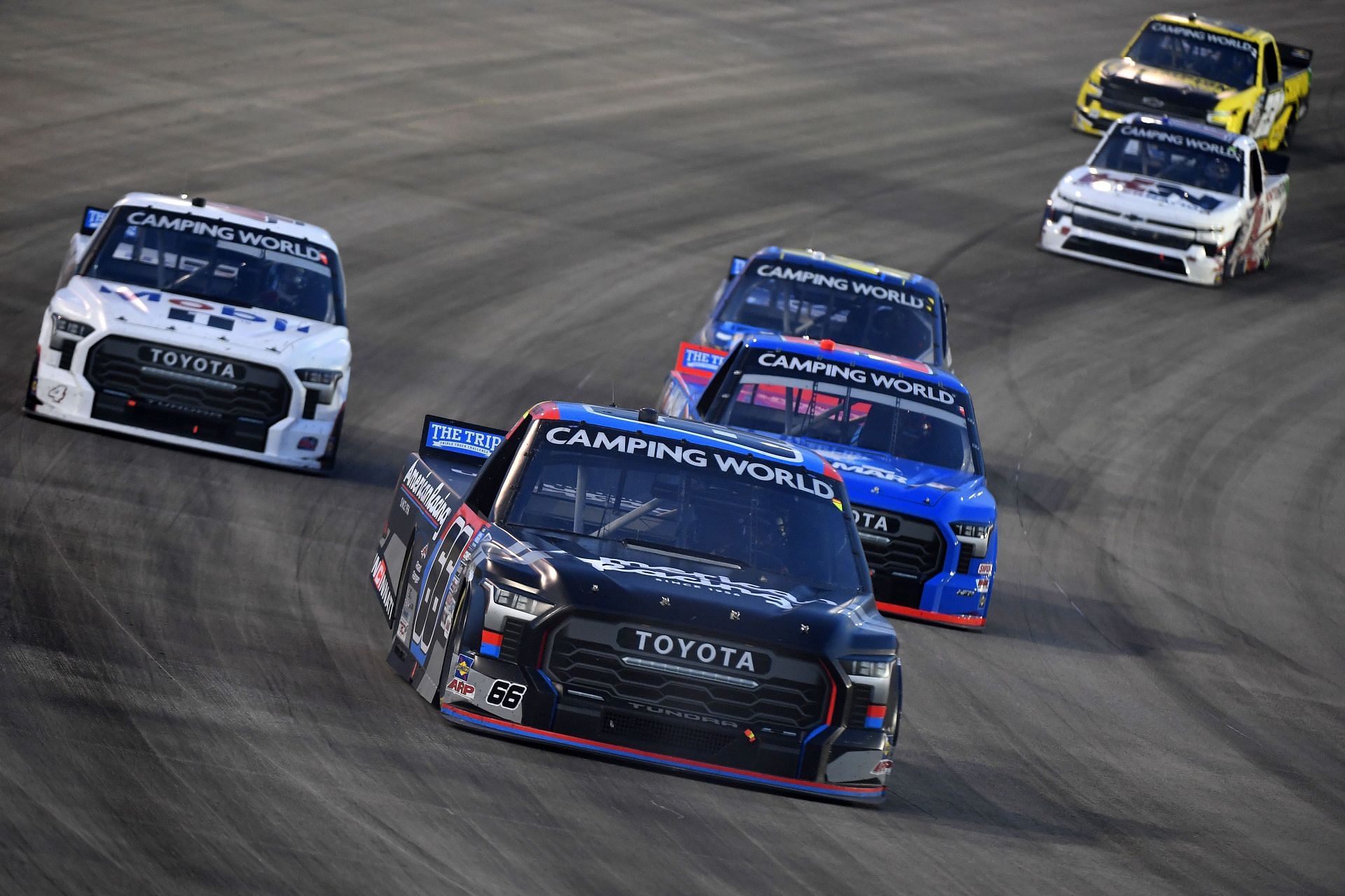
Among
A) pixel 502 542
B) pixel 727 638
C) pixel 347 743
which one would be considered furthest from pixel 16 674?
pixel 727 638

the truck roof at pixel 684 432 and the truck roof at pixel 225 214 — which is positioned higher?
the truck roof at pixel 684 432

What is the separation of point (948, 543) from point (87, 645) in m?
5.31

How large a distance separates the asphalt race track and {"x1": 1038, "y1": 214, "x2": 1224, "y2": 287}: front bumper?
31 cm

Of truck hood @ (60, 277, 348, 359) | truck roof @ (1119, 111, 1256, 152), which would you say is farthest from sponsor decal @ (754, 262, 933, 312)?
truck roof @ (1119, 111, 1256, 152)

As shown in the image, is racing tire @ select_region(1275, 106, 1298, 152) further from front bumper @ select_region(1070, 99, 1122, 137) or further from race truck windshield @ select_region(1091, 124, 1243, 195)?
race truck windshield @ select_region(1091, 124, 1243, 195)

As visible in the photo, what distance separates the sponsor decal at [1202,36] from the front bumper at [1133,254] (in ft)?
23.4

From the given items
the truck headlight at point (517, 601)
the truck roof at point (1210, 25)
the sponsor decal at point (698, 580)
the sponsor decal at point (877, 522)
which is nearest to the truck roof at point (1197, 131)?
the truck roof at point (1210, 25)

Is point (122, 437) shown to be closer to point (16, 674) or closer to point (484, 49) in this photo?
point (16, 674)

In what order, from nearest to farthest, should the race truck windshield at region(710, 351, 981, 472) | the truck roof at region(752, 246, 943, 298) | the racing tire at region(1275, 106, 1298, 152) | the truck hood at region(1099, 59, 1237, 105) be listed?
the race truck windshield at region(710, 351, 981, 472) → the truck roof at region(752, 246, 943, 298) → the truck hood at region(1099, 59, 1237, 105) → the racing tire at region(1275, 106, 1298, 152)

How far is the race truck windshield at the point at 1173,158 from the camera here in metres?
26.6

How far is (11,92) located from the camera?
28.1 metres

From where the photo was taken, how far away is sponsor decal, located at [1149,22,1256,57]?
33.0m

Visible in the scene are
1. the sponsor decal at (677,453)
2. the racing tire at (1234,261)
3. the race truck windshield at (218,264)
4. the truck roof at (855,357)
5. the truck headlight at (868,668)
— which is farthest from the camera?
the racing tire at (1234,261)

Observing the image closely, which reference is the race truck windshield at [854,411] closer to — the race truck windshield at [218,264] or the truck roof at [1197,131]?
the race truck windshield at [218,264]
